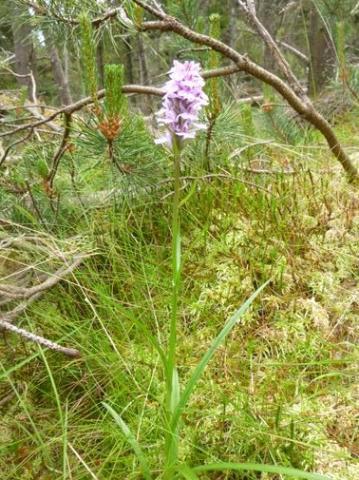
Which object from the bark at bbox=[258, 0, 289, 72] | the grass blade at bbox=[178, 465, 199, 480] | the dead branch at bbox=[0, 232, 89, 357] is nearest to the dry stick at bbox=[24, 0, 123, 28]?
the dead branch at bbox=[0, 232, 89, 357]

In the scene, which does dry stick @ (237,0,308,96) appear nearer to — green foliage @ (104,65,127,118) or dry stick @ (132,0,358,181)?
dry stick @ (132,0,358,181)

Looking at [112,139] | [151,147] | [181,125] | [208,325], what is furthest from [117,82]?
[208,325]

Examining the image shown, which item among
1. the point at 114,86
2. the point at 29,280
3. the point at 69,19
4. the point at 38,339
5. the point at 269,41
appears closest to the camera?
the point at 38,339

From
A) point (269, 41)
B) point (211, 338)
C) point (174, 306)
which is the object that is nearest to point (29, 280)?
point (211, 338)

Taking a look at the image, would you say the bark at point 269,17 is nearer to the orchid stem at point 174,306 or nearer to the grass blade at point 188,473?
the orchid stem at point 174,306

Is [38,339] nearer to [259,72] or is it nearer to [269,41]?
[259,72]

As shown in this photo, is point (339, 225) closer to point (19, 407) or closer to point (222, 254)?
point (222, 254)

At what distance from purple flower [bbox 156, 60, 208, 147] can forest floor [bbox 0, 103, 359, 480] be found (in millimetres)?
125

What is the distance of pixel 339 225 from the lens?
1.58m

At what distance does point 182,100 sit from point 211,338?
67cm

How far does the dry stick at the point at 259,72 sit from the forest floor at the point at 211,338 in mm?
96

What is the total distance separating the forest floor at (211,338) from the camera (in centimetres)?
104

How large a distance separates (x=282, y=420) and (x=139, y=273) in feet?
2.06

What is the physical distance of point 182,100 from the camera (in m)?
0.90
